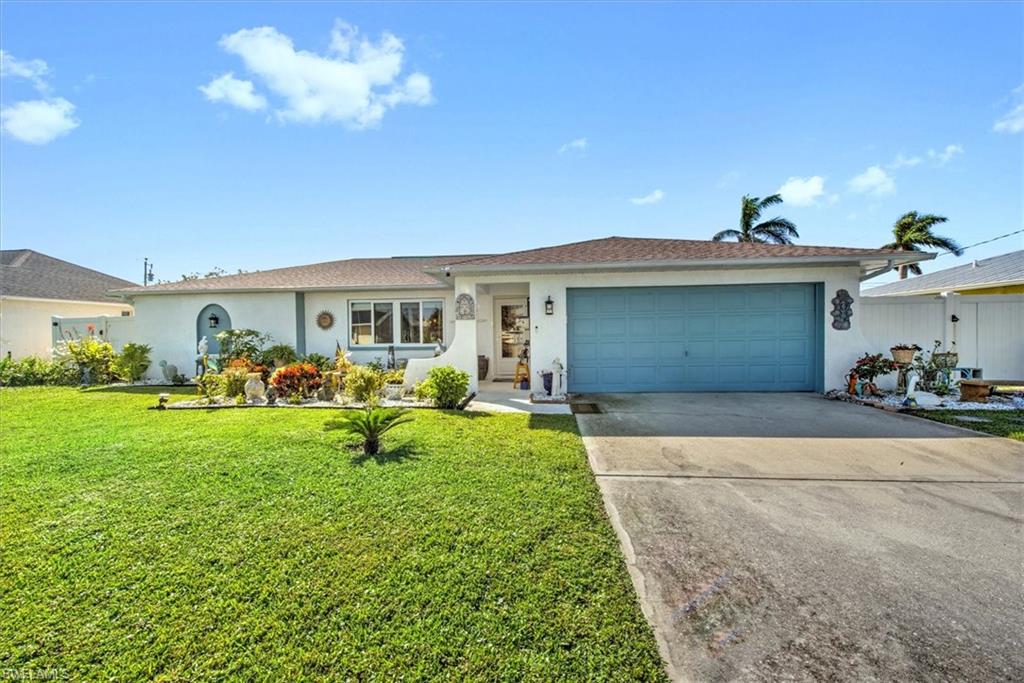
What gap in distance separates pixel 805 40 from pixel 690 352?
6.88 meters

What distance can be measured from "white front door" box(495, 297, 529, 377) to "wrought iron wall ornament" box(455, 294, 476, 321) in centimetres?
326

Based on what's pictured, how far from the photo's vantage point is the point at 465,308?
9852 mm

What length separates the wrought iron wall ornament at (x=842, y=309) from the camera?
9.37 metres

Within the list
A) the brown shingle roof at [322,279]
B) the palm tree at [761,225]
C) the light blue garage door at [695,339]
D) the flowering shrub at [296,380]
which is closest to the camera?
the flowering shrub at [296,380]

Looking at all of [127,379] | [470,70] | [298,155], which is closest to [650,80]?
[470,70]

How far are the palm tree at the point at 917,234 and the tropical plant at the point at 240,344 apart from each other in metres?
28.1

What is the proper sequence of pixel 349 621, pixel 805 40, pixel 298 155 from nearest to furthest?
1. pixel 349 621
2. pixel 805 40
3. pixel 298 155

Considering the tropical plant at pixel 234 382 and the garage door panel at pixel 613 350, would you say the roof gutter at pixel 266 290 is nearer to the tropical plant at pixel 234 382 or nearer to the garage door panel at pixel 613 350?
the tropical plant at pixel 234 382

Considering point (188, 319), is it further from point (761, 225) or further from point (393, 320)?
point (761, 225)

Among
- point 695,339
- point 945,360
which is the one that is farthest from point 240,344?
point 945,360

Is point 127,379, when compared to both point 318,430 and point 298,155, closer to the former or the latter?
point 298,155

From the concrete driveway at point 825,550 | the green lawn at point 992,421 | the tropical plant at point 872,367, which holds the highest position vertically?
the tropical plant at point 872,367

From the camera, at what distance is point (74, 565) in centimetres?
288

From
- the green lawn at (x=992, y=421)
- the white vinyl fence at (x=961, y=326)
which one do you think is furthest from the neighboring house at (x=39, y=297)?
the white vinyl fence at (x=961, y=326)
